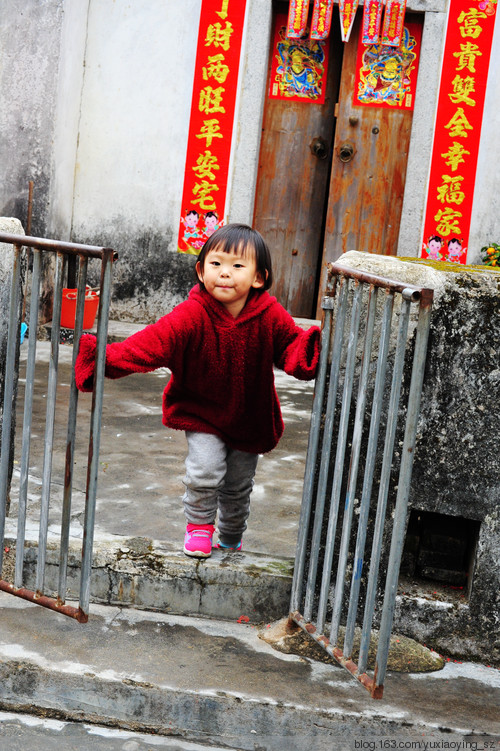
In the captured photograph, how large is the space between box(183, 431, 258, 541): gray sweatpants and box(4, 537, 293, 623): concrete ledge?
0.52ft

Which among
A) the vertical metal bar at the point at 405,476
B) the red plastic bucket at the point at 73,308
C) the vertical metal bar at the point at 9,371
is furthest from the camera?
the red plastic bucket at the point at 73,308

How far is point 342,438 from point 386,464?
24 centimetres

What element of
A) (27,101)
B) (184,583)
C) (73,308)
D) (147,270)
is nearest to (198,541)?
(184,583)

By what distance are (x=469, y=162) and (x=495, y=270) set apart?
14.8 ft

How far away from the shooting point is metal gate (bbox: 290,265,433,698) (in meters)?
2.29

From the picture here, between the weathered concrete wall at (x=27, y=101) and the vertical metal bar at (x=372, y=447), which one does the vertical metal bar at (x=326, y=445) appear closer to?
the vertical metal bar at (x=372, y=447)

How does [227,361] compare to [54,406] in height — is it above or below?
above

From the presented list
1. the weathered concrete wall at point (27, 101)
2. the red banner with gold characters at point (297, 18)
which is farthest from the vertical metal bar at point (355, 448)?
the red banner with gold characters at point (297, 18)

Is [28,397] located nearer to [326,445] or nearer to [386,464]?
[326,445]

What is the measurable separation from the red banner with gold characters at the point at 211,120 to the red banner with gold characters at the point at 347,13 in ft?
2.57

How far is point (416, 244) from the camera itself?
23.6ft

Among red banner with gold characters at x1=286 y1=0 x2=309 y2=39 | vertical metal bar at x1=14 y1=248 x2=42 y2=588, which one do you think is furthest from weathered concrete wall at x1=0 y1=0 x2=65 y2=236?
vertical metal bar at x1=14 y1=248 x2=42 y2=588

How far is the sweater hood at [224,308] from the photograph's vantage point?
288 cm

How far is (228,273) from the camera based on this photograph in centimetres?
283
